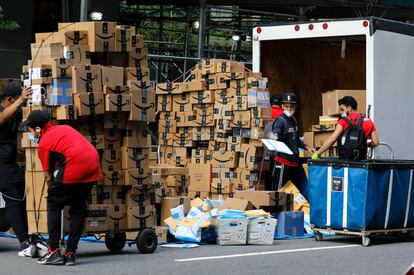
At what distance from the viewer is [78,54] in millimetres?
12656

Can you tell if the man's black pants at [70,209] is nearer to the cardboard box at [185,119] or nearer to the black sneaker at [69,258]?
the black sneaker at [69,258]

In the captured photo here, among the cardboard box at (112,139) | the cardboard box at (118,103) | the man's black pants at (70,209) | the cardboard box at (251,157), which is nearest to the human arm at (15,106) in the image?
the cardboard box at (118,103)

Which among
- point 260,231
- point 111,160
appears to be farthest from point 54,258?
point 260,231

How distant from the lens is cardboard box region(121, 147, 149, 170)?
13.0 meters

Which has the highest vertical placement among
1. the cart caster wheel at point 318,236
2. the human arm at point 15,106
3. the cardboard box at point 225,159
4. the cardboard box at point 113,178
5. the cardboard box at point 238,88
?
the cardboard box at point 238,88

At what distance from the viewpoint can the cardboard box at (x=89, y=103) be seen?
12344 millimetres

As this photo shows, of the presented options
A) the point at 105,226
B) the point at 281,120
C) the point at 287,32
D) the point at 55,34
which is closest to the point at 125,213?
the point at 105,226

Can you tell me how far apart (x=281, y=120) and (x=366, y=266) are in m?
5.20

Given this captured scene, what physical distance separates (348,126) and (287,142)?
1.61 meters

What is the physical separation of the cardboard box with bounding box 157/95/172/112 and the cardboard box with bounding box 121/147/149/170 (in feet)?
20.1

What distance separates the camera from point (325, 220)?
14578mm

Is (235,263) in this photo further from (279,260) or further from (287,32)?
(287,32)

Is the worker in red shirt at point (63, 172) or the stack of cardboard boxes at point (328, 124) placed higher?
the stack of cardboard boxes at point (328, 124)

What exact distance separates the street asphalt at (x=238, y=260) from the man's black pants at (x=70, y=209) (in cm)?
30
